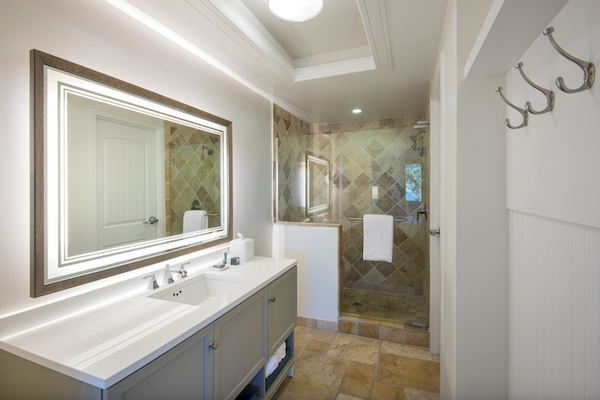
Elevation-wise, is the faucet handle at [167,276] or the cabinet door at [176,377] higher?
the faucet handle at [167,276]

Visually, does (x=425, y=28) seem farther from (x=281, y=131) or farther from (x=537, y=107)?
(x=281, y=131)

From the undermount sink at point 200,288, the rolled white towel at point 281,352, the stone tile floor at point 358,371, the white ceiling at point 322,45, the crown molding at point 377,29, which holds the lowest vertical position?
the stone tile floor at point 358,371

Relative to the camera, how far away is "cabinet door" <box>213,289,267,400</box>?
128 centimetres

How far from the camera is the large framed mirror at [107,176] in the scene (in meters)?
1.10

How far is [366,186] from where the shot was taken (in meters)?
3.05

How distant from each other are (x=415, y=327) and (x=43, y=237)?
8.62ft

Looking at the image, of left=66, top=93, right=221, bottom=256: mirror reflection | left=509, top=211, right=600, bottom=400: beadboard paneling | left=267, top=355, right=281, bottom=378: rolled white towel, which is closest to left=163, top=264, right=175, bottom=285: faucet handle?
left=66, top=93, right=221, bottom=256: mirror reflection

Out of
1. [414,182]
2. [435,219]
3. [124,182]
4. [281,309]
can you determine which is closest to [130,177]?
[124,182]

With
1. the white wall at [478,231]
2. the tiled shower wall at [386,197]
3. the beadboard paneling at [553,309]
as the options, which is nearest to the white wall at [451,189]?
the white wall at [478,231]

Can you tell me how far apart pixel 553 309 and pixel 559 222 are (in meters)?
0.22

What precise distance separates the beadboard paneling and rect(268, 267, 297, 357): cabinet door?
117 centimetres

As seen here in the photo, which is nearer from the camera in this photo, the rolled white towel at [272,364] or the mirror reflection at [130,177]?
the mirror reflection at [130,177]

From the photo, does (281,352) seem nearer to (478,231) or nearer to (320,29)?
(478,231)

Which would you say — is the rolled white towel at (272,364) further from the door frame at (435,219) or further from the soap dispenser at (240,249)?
the door frame at (435,219)
